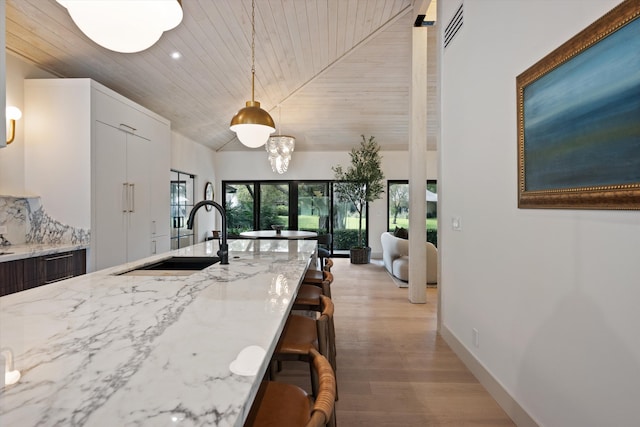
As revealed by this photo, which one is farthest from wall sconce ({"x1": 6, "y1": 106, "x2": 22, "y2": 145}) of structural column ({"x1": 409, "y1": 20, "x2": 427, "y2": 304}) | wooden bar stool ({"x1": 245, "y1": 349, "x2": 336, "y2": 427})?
structural column ({"x1": 409, "y1": 20, "x2": 427, "y2": 304})

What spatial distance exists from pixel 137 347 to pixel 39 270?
260 centimetres

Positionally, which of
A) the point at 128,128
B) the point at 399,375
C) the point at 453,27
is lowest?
the point at 399,375

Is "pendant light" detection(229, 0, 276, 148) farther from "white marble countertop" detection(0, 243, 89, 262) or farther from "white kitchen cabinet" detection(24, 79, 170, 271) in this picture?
"white marble countertop" detection(0, 243, 89, 262)

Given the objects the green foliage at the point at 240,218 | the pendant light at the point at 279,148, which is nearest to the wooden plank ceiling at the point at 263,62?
the pendant light at the point at 279,148

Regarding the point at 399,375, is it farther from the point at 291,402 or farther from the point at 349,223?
the point at 349,223

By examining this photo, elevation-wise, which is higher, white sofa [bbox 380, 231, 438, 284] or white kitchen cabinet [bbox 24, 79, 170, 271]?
white kitchen cabinet [bbox 24, 79, 170, 271]

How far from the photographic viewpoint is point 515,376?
6.24 ft

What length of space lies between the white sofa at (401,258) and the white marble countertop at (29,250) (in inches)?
168

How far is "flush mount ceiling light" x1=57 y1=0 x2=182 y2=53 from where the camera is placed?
43.5 inches

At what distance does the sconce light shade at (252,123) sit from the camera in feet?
8.71

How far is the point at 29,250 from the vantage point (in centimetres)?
264

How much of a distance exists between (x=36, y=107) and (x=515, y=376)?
4461 millimetres

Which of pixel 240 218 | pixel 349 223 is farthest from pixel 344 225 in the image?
pixel 240 218

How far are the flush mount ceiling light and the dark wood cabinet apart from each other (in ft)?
7.18
